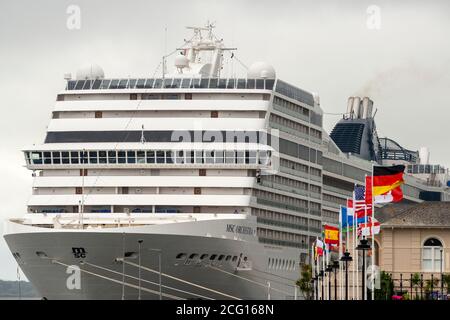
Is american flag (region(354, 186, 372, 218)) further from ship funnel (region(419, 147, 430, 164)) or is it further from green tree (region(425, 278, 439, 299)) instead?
ship funnel (region(419, 147, 430, 164))

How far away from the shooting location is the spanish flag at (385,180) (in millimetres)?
60000

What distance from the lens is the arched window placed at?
77.5 meters

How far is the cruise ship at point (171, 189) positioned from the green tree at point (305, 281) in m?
0.48

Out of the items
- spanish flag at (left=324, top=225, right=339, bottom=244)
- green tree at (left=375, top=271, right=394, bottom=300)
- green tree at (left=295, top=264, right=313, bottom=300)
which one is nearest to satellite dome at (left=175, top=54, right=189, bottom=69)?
green tree at (left=295, top=264, right=313, bottom=300)

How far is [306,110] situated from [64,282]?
23259 mm

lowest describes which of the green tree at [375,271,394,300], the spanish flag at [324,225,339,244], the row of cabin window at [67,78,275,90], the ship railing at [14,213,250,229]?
the green tree at [375,271,394,300]

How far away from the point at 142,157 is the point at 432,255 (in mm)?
15667

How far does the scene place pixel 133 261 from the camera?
7688 cm

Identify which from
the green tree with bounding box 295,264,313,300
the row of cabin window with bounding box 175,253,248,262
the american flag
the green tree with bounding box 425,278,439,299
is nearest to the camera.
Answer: the american flag

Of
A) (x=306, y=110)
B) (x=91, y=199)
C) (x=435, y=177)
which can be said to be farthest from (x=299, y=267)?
(x=435, y=177)

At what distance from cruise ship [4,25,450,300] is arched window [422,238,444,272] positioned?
A: 30.9ft

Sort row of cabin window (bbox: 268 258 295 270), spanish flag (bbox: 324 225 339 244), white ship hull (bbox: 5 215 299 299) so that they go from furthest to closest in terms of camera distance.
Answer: row of cabin window (bbox: 268 258 295 270) → white ship hull (bbox: 5 215 299 299) → spanish flag (bbox: 324 225 339 244)

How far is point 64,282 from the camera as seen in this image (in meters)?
77.9
